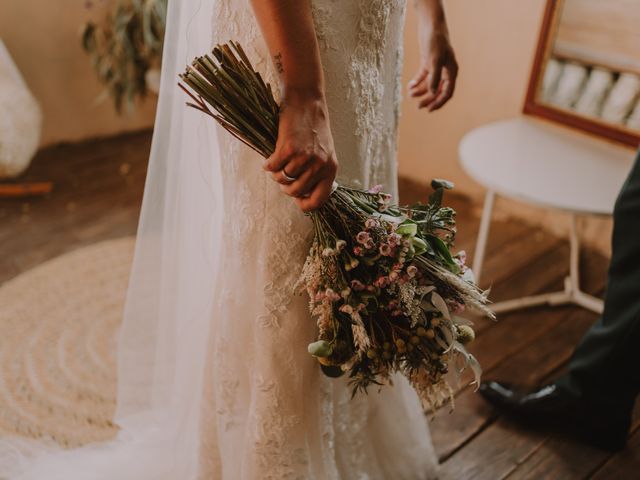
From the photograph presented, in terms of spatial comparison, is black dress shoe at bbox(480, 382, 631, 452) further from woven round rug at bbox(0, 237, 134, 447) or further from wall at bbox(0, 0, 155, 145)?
wall at bbox(0, 0, 155, 145)

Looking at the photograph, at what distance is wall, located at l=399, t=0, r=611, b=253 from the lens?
2361mm

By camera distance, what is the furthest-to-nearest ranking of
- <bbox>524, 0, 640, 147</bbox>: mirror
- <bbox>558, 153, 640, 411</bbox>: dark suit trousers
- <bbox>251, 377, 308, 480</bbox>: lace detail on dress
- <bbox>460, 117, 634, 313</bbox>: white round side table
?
<bbox>524, 0, 640, 147</bbox>: mirror < <bbox>460, 117, 634, 313</bbox>: white round side table < <bbox>558, 153, 640, 411</bbox>: dark suit trousers < <bbox>251, 377, 308, 480</bbox>: lace detail on dress

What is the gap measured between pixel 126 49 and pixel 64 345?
4.72ft

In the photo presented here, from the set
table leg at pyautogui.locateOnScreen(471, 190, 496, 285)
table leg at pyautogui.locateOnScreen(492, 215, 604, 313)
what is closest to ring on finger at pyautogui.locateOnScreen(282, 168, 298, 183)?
table leg at pyautogui.locateOnScreen(471, 190, 496, 285)

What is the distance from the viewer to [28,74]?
9.19 ft

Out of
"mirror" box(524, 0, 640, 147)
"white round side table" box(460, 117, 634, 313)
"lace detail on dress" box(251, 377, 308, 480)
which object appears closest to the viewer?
"lace detail on dress" box(251, 377, 308, 480)

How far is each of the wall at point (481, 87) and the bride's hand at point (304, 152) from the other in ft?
5.64

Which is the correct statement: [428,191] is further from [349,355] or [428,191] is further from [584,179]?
[349,355]

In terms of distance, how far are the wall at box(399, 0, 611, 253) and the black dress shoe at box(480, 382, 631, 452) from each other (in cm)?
96

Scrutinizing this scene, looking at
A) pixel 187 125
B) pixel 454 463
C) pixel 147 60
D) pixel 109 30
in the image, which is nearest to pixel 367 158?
pixel 187 125

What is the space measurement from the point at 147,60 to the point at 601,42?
Answer: 1.87m

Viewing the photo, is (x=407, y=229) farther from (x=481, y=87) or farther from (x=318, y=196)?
(x=481, y=87)

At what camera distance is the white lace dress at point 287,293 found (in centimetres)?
103

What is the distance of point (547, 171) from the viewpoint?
1896 millimetres
